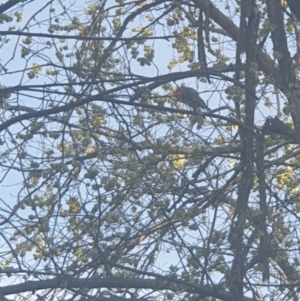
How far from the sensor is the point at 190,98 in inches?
272

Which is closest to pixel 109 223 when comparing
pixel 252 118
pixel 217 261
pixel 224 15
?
pixel 217 261

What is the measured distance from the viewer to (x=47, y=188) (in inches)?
291

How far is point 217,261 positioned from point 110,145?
116 centimetres

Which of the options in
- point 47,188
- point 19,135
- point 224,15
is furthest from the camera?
point 224,15

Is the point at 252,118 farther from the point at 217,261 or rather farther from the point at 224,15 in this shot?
the point at 224,15

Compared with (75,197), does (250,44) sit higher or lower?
higher

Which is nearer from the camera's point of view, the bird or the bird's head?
the bird

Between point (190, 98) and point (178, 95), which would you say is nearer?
point (190, 98)

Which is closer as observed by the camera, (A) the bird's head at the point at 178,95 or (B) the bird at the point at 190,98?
(B) the bird at the point at 190,98

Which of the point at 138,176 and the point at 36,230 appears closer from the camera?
the point at 138,176

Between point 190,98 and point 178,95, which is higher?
point 178,95

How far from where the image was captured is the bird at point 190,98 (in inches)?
267

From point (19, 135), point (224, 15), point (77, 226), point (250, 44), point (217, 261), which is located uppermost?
point (224, 15)

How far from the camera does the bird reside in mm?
6770
